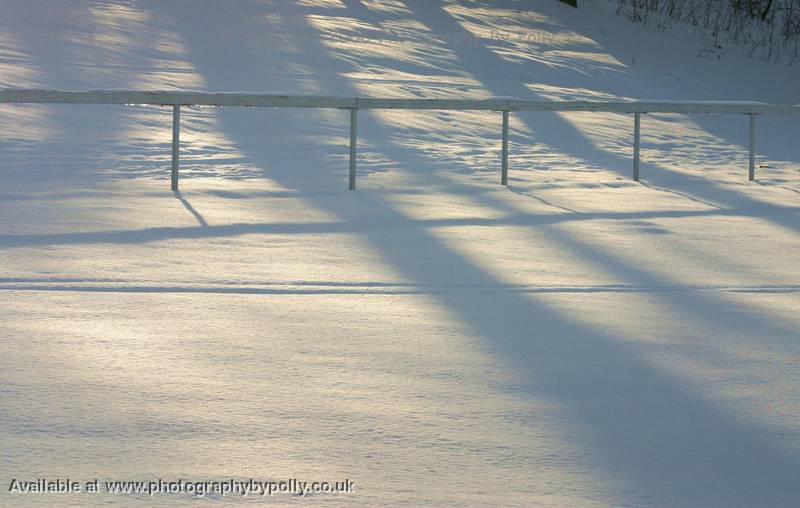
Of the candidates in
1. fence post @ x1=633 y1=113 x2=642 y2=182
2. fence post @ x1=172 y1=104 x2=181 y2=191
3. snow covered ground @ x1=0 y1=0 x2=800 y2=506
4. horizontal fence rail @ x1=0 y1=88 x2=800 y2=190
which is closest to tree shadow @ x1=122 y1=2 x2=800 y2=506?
snow covered ground @ x1=0 y1=0 x2=800 y2=506

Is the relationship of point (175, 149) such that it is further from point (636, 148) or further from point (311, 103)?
point (636, 148)

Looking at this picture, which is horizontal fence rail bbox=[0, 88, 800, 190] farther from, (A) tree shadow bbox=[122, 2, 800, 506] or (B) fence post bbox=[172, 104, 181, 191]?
(A) tree shadow bbox=[122, 2, 800, 506]

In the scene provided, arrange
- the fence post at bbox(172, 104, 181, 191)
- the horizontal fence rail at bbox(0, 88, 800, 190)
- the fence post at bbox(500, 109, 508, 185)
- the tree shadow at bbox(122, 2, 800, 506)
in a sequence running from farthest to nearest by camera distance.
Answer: the fence post at bbox(500, 109, 508, 185), the fence post at bbox(172, 104, 181, 191), the horizontal fence rail at bbox(0, 88, 800, 190), the tree shadow at bbox(122, 2, 800, 506)

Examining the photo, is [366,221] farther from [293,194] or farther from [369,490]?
[369,490]

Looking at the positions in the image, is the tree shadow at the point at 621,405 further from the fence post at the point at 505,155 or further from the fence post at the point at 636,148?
the fence post at the point at 636,148

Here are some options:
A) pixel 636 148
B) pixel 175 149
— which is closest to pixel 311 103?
pixel 175 149

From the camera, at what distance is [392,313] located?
16.0 ft

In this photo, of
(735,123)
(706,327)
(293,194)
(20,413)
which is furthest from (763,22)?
(20,413)

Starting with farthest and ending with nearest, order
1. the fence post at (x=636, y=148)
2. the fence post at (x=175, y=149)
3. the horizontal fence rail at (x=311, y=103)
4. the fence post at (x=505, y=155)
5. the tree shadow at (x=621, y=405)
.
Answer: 1. the fence post at (x=636, y=148)
2. the fence post at (x=505, y=155)
3. the fence post at (x=175, y=149)
4. the horizontal fence rail at (x=311, y=103)
5. the tree shadow at (x=621, y=405)

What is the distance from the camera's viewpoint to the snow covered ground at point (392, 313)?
307 cm

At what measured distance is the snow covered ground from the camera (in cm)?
307

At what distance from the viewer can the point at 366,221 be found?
25.3 feet

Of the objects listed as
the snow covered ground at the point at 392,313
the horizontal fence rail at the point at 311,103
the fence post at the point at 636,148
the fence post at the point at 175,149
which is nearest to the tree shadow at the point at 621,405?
the snow covered ground at the point at 392,313

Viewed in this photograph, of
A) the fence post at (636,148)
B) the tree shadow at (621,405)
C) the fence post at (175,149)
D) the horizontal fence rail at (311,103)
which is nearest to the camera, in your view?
the tree shadow at (621,405)
